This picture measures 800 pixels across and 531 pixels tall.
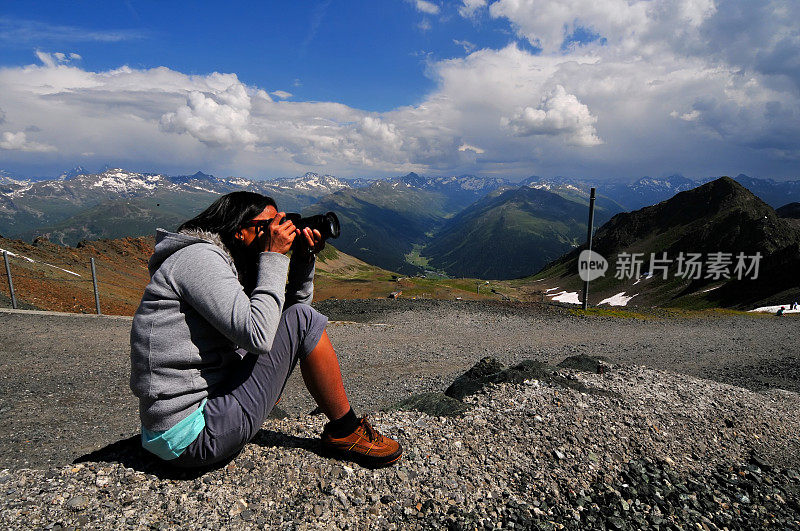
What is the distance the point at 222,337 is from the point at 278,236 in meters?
0.98

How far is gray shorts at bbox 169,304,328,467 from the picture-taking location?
3.36 meters

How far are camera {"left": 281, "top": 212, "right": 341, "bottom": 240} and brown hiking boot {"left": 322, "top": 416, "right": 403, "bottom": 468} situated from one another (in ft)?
6.56

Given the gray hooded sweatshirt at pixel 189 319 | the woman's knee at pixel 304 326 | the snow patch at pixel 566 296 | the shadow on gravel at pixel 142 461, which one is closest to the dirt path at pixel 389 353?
the shadow on gravel at pixel 142 461

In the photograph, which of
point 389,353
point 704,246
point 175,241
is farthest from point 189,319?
point 704,246

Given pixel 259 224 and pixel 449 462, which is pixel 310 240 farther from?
pixel 449 462

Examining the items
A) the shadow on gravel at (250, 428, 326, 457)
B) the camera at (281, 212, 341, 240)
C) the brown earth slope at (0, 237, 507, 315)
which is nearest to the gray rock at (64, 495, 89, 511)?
the shadow on gravel at (250, 428, 326, 457)

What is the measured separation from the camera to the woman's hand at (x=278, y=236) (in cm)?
339

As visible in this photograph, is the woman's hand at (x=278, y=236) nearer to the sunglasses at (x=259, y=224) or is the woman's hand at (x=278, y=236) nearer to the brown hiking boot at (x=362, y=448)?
the sunglasses at (x=259, y=224)

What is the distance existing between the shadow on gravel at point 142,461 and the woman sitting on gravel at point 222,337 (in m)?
0.29

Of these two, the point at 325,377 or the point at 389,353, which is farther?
the point at 389,353

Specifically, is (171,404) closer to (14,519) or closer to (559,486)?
(14,519)

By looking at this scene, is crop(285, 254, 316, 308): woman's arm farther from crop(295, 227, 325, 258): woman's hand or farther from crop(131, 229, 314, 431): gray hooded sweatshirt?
crop(131, 229, 314, 431): gray hooded sweatshirt

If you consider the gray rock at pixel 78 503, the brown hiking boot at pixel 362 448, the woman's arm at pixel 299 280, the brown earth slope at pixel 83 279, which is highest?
the woman's arm at pixel 299 280

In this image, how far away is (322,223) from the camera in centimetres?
393
